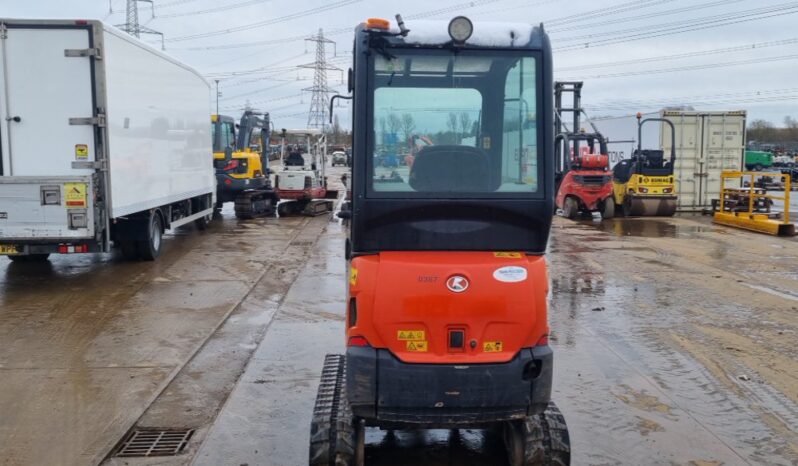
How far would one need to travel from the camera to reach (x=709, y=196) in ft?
78.4

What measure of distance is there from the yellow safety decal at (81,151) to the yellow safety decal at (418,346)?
8.06 meters

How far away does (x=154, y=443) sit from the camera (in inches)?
207

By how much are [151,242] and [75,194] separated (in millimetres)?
2910

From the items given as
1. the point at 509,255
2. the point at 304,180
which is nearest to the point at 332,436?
the point at 509,255

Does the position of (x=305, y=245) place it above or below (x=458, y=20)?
below

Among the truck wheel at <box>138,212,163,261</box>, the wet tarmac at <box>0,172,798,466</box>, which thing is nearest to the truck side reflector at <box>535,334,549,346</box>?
the wet tarmac at <box>0,172,798,466</box>

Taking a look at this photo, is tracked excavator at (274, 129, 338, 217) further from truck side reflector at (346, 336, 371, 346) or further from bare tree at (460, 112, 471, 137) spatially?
truck side reflector at (346, 336, 371, 346)

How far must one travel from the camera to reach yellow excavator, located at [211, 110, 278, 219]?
21.6 m

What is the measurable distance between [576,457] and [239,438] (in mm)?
2426

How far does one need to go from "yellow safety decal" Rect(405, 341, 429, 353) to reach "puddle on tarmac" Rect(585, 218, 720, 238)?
1461cm

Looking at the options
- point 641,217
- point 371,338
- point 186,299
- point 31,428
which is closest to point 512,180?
point 371,338

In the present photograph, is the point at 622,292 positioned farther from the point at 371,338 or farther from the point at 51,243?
the point at 51,243

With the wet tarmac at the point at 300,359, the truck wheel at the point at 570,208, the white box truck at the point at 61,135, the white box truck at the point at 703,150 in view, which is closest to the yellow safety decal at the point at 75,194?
the white box truck at the point at 61,135

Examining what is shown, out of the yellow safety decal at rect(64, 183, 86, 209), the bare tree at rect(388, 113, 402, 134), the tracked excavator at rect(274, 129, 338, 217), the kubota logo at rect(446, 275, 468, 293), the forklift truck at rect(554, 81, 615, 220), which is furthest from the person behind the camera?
the tracked excavator at rect(274, 129, 338, 217)
